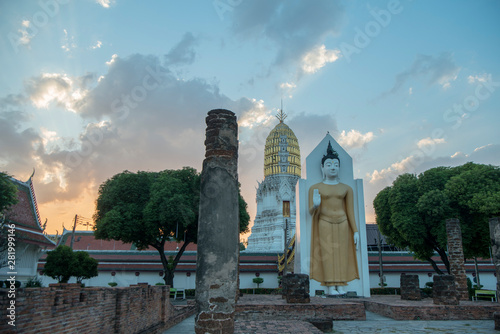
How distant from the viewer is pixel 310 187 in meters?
17.7

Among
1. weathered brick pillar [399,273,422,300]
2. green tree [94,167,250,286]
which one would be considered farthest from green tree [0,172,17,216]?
weathered brick pillar [399,273,422,300]

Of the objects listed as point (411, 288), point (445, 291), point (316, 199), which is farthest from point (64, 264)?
point (445, 291)

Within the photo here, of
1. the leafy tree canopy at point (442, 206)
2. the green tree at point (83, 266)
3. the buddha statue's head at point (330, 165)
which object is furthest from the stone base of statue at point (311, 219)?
the green tree at point (83, 266)

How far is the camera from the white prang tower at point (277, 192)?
4797 cm

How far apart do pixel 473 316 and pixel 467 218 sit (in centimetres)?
915

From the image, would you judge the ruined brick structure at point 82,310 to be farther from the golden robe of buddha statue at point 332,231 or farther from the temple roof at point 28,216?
the temple roof at point 28,216

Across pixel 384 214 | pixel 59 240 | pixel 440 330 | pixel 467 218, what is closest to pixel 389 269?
pixel 384 214

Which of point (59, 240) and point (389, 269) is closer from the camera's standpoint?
point (389, 269)

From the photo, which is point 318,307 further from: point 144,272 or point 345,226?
point 144,272

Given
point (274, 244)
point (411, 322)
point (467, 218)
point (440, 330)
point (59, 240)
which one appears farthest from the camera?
point (274, 244)

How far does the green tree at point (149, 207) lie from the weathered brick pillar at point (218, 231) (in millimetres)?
15531

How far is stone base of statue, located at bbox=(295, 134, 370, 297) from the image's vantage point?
54.7 feet

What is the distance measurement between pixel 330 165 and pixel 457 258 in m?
6.63

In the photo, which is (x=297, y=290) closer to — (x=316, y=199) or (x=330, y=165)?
(x=316, y=199)
